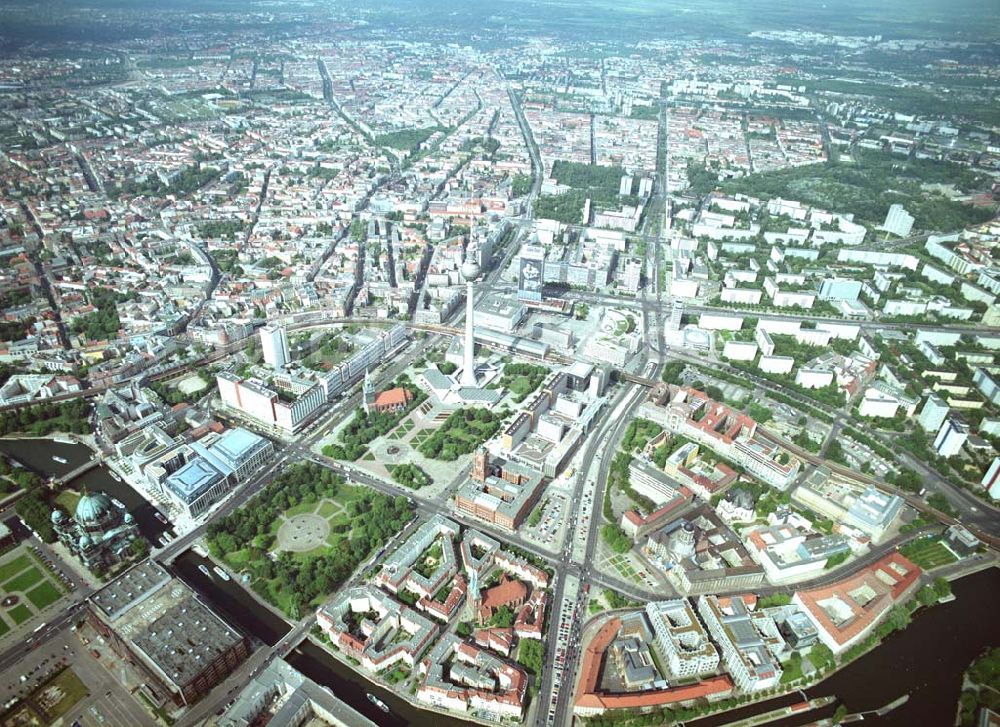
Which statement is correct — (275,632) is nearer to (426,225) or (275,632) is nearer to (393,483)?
(393,483)

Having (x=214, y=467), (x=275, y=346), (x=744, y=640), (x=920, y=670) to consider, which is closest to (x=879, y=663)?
(x=920, y=670)

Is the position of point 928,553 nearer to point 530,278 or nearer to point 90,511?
point 530,278

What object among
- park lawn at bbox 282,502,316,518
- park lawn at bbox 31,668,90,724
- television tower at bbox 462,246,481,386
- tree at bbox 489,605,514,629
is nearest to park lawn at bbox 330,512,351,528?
park lawn at bbox 282,502,316,518

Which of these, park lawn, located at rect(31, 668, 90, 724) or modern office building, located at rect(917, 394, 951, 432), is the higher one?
modern office building, located at rect(917, 394, 951, 432)

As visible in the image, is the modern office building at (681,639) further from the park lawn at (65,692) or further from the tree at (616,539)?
the park lawn at (65,692)

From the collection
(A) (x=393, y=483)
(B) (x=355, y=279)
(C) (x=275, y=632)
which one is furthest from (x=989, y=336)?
(C) (x=275, y=632)

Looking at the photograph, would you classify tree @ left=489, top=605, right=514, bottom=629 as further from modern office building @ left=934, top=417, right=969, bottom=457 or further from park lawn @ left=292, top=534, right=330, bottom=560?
modern office building @ left=934, top=417, right=969, bottom=457
